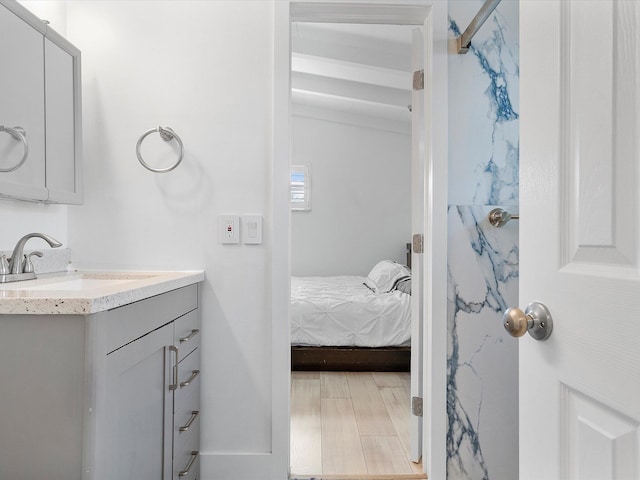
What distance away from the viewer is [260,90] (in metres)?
1.82

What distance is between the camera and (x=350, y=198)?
5.55 m

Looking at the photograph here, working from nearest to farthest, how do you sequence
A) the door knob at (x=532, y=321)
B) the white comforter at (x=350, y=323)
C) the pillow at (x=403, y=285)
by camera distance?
the door knob at (x=532, y=321)
the white comforter at (x=350, y=323)
the pillow at (x=403, y=285)

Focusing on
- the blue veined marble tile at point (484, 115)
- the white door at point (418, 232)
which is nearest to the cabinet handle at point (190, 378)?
the white door at point (418, 232)

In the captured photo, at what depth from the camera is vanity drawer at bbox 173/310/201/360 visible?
1472 millimetres

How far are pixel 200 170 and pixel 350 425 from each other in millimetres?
1657

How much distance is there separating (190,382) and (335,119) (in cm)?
461

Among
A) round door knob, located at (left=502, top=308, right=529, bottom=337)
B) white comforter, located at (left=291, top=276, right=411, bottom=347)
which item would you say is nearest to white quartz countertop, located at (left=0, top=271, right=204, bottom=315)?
round door knob, located at (left=502, top=308, right=529, bottom=337)

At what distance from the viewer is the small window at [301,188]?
18.0 feet

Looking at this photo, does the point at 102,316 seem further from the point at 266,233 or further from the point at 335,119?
the point at 335,119

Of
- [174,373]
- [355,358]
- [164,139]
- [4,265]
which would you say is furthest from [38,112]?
[355,358]

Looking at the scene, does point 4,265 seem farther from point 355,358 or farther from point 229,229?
point 355,358

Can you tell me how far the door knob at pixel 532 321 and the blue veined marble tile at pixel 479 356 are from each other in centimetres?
107

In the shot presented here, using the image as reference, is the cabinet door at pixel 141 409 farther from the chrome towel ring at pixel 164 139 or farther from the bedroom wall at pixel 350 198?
the bedroom wall at pixel 350 198

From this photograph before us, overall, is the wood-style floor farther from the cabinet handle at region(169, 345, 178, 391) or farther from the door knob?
the door knob
